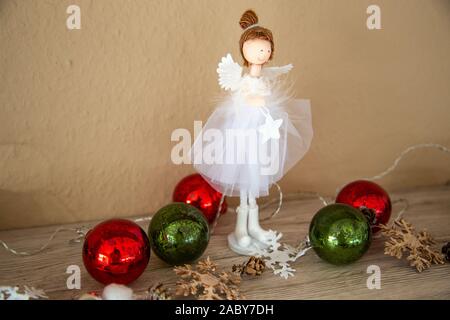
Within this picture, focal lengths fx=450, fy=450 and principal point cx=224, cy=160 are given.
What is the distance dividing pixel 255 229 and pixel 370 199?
0.27 meters

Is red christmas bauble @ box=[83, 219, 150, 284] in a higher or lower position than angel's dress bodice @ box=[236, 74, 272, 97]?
lower

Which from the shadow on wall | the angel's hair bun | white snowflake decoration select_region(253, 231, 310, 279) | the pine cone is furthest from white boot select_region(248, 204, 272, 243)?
the shadow on wall

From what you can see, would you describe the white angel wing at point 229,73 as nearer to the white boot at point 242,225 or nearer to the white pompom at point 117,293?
the white boot at point 242,225

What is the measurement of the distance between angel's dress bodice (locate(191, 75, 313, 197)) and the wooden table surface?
18cm

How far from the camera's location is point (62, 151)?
1.08 metres

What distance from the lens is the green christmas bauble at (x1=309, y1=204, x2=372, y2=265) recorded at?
34.1 inches

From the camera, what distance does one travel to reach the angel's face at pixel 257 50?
0.87m

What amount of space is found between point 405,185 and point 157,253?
847 mm

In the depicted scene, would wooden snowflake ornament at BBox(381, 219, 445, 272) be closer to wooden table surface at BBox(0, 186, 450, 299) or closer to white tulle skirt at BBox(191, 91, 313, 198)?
wooden table surface at BBox(0, 186, 450, 299)

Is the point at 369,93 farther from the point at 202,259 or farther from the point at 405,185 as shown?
the point at 202,259

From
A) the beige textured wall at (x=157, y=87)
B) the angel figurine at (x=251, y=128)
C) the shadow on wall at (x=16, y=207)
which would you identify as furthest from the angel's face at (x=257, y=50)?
the shadow on wall at (x=16, y=207)

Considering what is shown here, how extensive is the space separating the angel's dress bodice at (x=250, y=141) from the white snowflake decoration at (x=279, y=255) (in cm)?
13

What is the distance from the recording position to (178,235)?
0.86 m

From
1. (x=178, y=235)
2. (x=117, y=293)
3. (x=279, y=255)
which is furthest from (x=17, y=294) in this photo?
(x=279, y=255)
